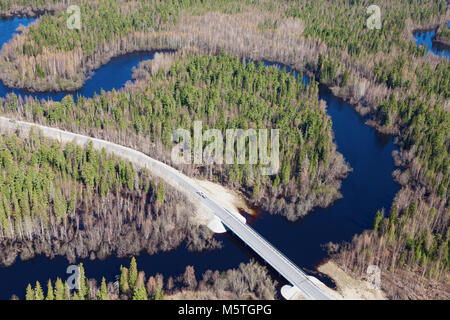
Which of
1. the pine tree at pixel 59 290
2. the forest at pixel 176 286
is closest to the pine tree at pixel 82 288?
the forest at pixel 176 286

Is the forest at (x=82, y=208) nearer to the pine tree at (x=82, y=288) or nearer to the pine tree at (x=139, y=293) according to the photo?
the pine tree at (x=82, y=288)

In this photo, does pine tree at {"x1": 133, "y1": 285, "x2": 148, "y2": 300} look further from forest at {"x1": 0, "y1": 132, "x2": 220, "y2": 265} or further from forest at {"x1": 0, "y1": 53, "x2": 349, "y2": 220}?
forest at {"x1": 0, "y1": 53, "x2": 349, "y2": 220}

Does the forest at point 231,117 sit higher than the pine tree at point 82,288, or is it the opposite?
the forest at point 231,117

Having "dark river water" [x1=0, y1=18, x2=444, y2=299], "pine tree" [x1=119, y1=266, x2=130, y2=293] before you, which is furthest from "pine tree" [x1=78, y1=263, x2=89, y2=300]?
"dark river water" [x1=0, y1=18, x2=444, y2=299]

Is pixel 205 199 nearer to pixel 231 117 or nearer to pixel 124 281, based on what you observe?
pixel 124 281

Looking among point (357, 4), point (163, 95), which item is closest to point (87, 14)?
point (163, 95)

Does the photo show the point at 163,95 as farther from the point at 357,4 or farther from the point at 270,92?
the point at 357,4
